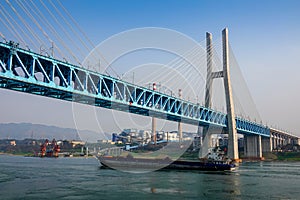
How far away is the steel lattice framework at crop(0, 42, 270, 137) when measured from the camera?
33.8m

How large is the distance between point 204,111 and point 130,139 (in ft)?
253

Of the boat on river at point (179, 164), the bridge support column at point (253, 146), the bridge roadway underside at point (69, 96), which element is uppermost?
the bridge roadway underside at point (69, 96)

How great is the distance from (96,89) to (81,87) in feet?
7.59

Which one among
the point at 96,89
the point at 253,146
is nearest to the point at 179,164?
the point at 96,89

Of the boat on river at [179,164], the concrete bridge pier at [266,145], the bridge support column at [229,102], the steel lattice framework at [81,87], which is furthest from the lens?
the concrete bridge pier at [266,145]

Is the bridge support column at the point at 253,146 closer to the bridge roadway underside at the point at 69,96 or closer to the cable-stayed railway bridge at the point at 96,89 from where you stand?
the cable-stayed railway bridge at the point at 96,89

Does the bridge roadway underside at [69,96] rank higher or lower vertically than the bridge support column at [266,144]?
higher

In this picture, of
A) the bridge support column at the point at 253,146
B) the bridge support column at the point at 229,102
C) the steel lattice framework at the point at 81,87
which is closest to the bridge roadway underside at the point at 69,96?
the steel lattice framework at the point at 81,87

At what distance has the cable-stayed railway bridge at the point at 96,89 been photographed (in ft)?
112

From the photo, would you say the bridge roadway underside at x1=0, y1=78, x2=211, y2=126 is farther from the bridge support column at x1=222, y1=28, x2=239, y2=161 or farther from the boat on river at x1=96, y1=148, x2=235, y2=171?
the bridge support column at x1=222, y1=28, x2=239, y2=161

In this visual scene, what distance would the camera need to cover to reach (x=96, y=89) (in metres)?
43.4

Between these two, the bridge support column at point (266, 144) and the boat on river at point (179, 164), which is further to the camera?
the bridge support column at point (266, 144)

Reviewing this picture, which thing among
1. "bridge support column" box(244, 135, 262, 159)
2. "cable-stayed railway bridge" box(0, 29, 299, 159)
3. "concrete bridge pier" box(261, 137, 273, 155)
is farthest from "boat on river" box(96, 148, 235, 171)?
"concrete bridge pier" box(261, 137, 273, 155)

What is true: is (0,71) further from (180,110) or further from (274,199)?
(180,110)
